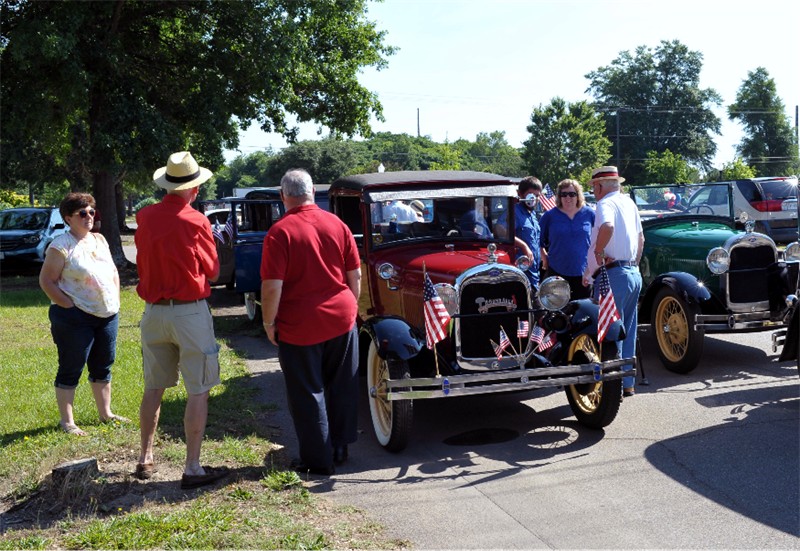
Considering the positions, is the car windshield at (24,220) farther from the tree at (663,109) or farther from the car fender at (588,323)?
the tree at (663,109)

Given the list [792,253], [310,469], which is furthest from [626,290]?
[310,469]

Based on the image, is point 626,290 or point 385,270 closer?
point 385,270

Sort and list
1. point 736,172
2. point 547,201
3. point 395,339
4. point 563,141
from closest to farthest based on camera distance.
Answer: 1. point 395,339
2. point 547,201
3. point 736,172
4. point 563,141

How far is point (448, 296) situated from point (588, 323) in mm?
1147

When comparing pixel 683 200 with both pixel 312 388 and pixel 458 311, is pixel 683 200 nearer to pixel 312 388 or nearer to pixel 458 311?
pixel 458 311

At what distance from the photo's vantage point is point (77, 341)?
5.87 meters

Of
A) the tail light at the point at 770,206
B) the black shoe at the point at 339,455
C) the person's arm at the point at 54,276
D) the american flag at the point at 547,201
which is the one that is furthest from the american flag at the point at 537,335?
the tail light at the point at 770,206

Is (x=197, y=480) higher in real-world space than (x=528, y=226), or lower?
lower

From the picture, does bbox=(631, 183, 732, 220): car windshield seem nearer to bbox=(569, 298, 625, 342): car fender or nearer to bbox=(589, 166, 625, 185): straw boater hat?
bbox=(589, 166, 625, 185): straw boater hat

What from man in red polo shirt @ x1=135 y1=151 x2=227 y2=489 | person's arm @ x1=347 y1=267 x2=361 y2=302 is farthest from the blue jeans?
man in red polo shirt @ x1=135 y1=151 x2=227 y2=489

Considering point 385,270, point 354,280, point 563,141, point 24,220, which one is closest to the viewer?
point 354,280

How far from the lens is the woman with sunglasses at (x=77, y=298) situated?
5.79m

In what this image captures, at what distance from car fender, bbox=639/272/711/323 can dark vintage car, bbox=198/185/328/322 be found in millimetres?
5317

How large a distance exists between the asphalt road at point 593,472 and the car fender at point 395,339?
0.77m
